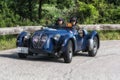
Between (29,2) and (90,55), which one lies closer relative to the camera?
(90,55)

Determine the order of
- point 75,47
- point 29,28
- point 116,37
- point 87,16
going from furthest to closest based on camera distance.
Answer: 1. point 87,16
2. point 116,37
3. point 29,28
4. point 75,47

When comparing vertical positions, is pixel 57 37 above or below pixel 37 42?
above

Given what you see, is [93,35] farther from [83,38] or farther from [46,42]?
[46,42]

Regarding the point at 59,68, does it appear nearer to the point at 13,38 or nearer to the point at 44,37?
the point at 44,37

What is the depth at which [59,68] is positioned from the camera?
40.3ft

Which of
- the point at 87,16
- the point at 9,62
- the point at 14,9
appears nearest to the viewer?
the point at 9,62

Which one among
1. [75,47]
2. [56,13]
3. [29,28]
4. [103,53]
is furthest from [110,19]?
[75,47]

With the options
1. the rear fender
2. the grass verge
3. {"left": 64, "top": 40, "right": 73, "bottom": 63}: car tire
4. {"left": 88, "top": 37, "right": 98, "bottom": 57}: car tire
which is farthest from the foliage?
{"left": 64, "top": 40, "right": 73, "bottom": 63}: car tire

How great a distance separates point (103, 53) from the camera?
1636 centimetres

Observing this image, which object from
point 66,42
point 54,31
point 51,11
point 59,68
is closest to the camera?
point 59,68

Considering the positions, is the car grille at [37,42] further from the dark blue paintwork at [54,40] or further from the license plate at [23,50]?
the license plate at [23,50]

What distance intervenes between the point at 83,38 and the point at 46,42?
6.78 ft

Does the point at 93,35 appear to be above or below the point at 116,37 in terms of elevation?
above

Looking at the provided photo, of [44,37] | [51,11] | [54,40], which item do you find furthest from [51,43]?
[51,11]
